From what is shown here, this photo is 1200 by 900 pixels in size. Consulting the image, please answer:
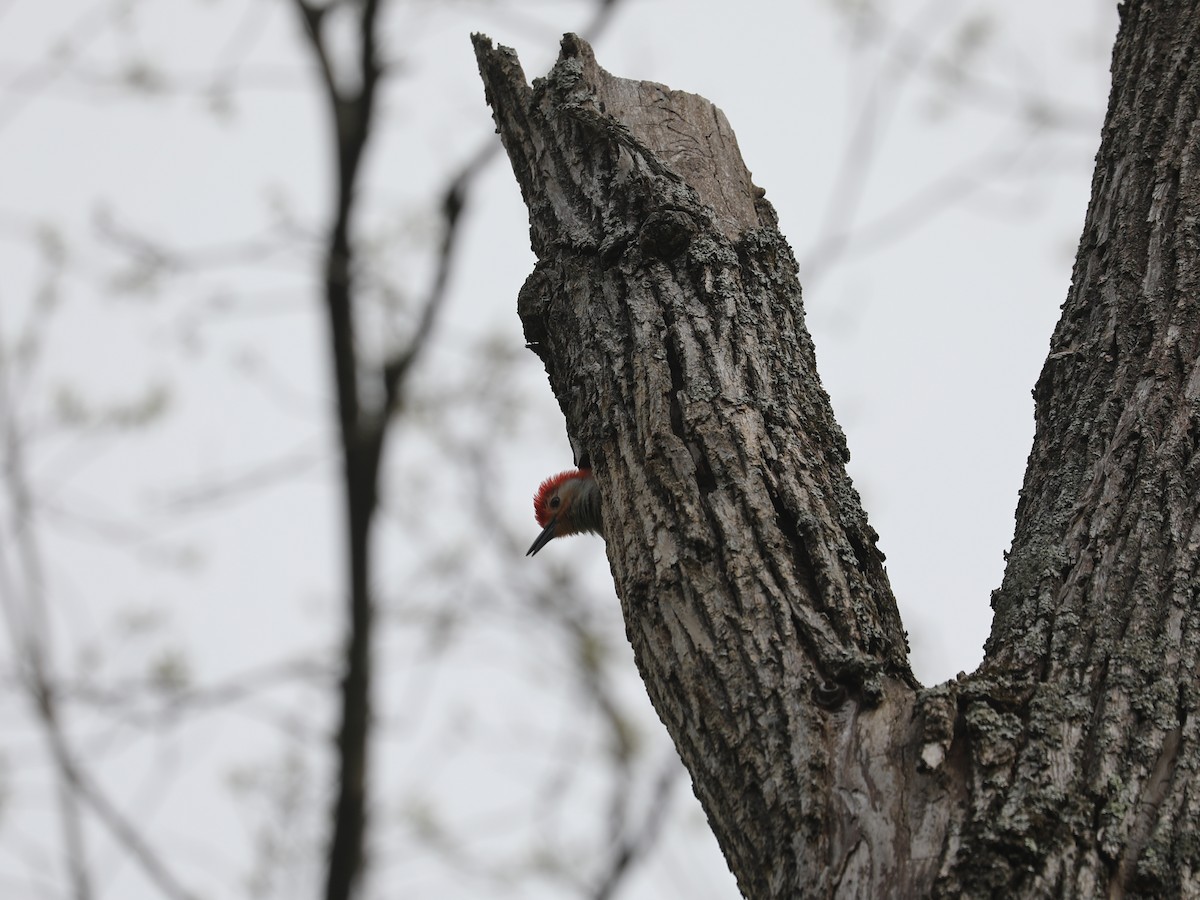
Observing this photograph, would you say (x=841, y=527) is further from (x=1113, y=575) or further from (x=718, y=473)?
(x=1113, y=575)

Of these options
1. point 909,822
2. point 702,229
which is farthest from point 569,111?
point 909,822

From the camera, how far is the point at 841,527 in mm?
2111

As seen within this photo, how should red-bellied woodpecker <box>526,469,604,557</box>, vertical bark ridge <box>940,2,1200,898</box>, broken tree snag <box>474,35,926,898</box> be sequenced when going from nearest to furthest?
1. vertical bark ridge <box>940,2,1200,898</box>
2. broken tree snag <box>474,35,926,898</box>
3. red-bellied woodpecker <box>526,469,604,557</box>

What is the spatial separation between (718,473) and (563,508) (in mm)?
3336

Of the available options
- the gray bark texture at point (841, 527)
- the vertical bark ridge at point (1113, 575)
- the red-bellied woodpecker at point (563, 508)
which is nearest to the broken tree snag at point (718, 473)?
the gray bark texture at point (841, 527)

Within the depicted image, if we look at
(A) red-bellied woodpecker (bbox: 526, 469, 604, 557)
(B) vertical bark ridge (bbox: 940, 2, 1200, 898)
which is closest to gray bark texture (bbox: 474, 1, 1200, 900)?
(B) vertical bark ridge (bbox: 940, 2, 1200, 898)

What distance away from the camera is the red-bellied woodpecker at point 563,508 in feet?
17.1

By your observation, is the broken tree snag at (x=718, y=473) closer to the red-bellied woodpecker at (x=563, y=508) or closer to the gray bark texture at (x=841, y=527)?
the gray bark texture at (x=841, y=527)

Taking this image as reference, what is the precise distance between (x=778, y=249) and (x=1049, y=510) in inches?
30.9

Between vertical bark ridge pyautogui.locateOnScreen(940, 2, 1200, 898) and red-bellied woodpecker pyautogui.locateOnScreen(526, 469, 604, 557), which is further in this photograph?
red-bellied woodpecker pyautogui.locateOnScreen(526, 469, 604, 557)

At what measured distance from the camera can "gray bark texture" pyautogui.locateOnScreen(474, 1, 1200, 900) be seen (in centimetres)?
172

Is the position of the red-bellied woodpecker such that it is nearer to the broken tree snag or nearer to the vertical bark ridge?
the broken tree snag

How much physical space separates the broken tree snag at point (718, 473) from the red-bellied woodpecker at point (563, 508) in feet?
8.47

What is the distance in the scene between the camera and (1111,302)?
239cm
